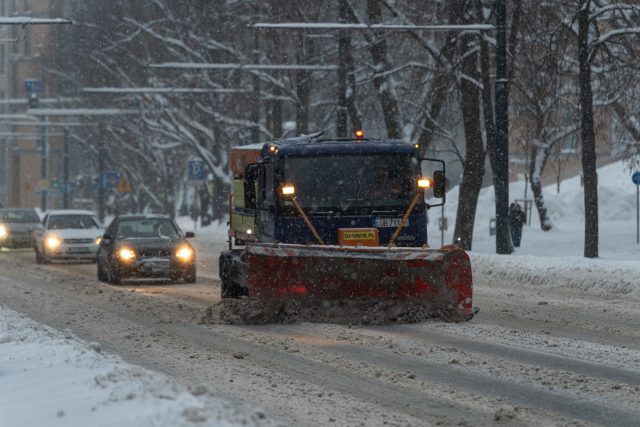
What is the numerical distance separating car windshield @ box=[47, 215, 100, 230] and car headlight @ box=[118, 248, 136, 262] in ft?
33.5

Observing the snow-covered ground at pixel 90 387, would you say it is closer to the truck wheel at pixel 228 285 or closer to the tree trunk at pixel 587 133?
the truck wheel at pixel 228 285

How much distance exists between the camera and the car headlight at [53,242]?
34.3 meters

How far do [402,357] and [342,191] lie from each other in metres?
5.12

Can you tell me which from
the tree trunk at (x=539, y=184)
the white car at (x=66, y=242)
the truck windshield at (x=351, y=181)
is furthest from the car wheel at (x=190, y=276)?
the tree trunk at (x=539, y=184)

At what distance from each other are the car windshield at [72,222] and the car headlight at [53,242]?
104 centimetres

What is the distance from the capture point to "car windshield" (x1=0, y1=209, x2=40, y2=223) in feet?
145

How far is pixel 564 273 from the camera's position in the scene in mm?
24359

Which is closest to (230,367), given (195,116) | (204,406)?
(204,406)

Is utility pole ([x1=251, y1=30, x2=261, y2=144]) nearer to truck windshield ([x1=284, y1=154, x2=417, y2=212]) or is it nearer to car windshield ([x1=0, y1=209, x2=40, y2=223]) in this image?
car windshield ([x1=0, y1=209, x2=40, y2=223])

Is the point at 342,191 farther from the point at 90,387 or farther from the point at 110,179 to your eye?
the point at 110,179

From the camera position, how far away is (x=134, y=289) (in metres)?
24.0

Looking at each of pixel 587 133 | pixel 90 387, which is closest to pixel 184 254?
pixel 587 133

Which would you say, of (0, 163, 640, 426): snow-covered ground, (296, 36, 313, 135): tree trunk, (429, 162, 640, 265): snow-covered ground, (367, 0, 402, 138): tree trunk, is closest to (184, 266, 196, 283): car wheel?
(0, 163, 640, 426): snow-covered ground

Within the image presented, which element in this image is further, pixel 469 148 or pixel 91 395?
pixel 469 148
